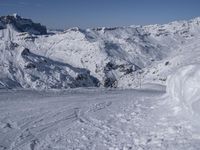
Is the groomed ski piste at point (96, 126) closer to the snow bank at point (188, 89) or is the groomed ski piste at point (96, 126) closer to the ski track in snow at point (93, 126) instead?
the ski track in snow at point (93, 126)

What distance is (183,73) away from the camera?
49.9 feet

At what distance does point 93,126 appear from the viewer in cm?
1367

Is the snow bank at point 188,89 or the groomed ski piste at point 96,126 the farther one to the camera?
the snow bank at point 188,89

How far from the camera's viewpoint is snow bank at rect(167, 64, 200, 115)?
12411 millimetres

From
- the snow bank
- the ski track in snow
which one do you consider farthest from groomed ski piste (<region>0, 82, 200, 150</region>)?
the snow bank

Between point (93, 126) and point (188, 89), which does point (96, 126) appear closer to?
point (93, 126)

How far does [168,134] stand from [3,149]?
5367 millimetres

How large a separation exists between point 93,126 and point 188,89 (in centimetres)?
391

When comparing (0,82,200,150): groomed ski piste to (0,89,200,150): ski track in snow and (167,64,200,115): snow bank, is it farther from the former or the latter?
(167,64,200,115): snow bank

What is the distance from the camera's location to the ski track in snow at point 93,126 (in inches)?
439

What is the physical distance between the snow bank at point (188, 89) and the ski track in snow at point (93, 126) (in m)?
0.57

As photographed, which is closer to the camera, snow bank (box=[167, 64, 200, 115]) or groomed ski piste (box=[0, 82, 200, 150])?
groomed ski piste (box=[0, 82, 200, 150])

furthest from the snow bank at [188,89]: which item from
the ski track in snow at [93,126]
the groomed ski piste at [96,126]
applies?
the ski track in snow at [93,126]

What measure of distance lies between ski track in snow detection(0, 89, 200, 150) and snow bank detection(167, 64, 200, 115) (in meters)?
0.57
